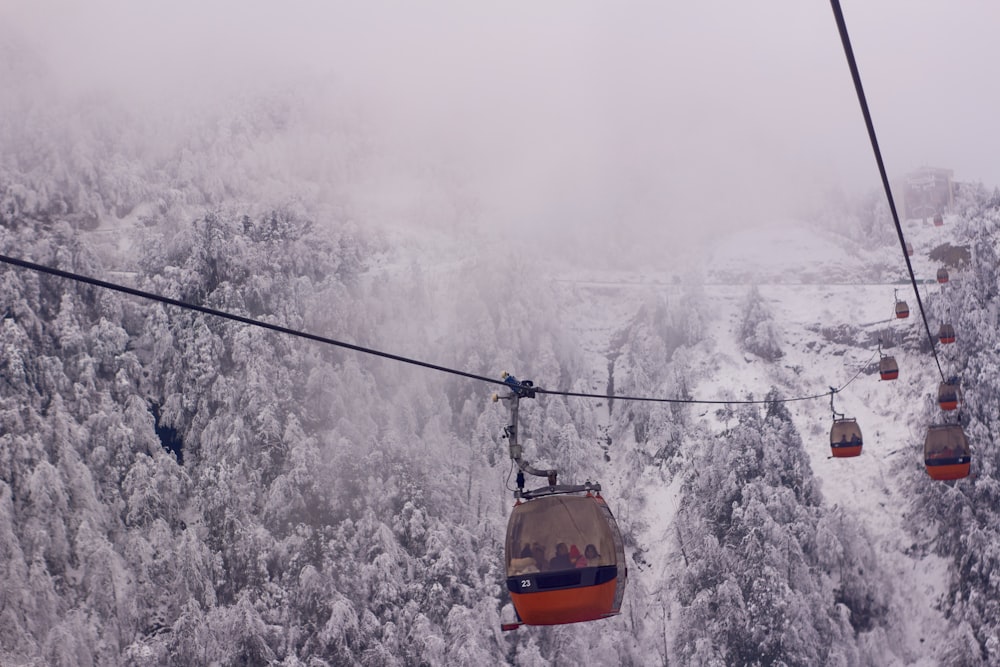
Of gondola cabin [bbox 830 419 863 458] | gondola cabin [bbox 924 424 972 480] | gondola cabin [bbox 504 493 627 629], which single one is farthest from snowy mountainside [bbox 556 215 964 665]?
gondola cabin [bbox 504 493 627 629]

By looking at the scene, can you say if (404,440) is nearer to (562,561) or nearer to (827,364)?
(827,364)

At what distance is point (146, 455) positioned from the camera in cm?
3669

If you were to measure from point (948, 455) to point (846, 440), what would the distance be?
432 centimetres

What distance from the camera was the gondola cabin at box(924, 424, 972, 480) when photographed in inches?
811

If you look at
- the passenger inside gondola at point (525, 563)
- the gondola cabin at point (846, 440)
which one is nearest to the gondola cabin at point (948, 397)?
the gondola cabin at point (846, 440)

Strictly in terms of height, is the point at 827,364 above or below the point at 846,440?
above

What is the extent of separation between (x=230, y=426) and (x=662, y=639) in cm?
2054

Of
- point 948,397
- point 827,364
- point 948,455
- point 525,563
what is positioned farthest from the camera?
point 827,364

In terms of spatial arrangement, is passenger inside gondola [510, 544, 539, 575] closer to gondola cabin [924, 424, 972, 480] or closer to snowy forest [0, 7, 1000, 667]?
gondola cabin [924, 424, 972, 480]

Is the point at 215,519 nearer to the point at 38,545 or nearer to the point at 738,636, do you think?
the point at 38,545

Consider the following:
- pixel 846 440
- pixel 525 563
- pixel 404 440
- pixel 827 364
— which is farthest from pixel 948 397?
pixel 404 440

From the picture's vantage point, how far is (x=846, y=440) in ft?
82.0

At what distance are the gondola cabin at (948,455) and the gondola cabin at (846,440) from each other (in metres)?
Answer: 3.72

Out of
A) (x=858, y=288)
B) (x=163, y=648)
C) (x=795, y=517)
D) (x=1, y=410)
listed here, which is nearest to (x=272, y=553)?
(x=163, y=648)
